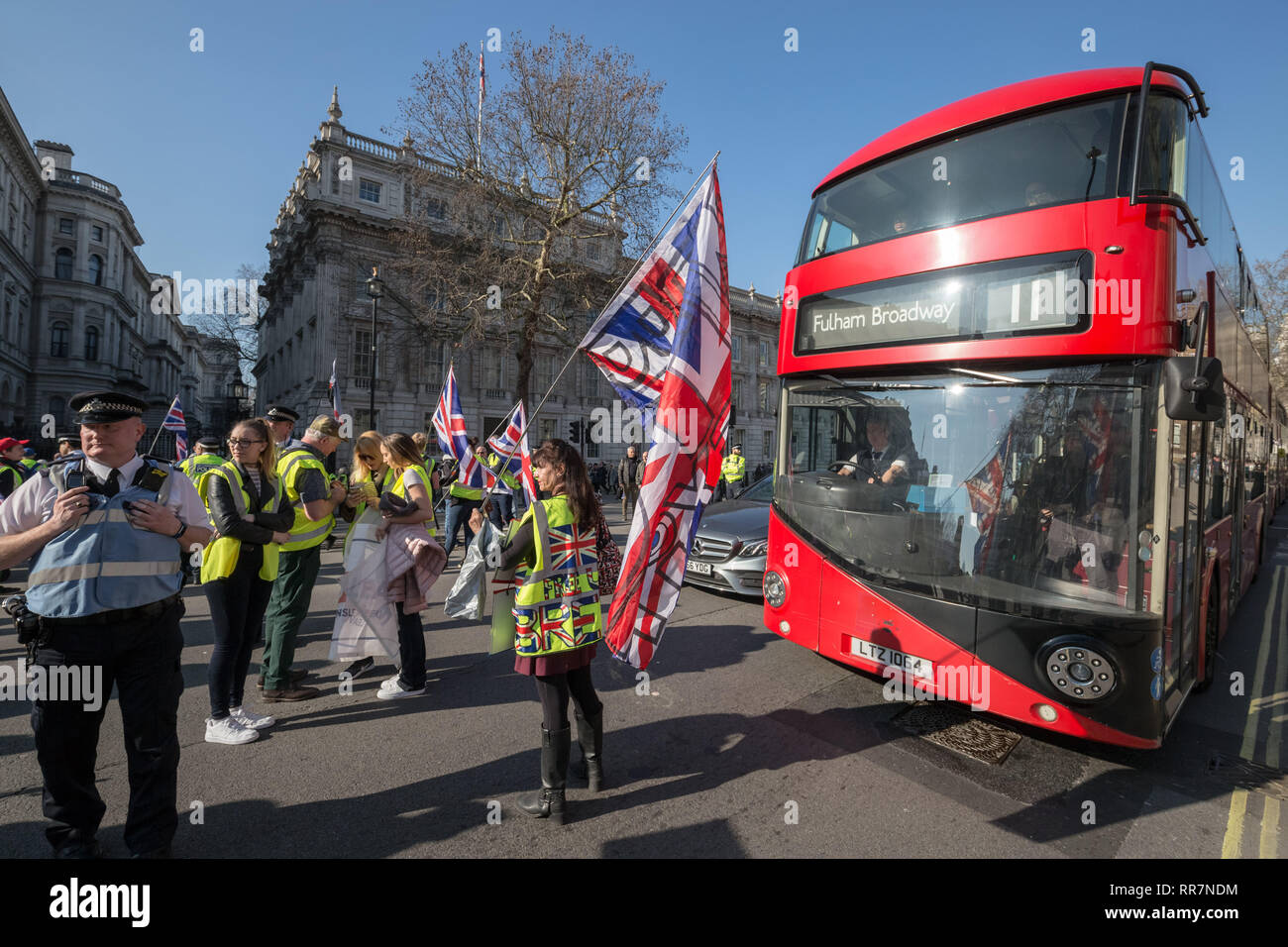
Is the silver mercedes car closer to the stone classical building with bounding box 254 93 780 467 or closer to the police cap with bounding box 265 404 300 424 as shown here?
the police cap with bounding box 265 404 300 424

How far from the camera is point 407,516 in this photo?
14.3 feet

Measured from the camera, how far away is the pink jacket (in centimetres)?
438

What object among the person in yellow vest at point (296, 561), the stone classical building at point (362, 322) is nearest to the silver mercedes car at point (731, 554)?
the person in yellow vest at point (296, 561)

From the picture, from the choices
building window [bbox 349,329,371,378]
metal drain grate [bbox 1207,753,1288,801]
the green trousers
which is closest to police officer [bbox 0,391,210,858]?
the green trousers

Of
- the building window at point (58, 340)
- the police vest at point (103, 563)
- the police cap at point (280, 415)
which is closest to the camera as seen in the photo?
the police vest at point (103, 563)

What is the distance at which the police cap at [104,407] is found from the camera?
8.02 feet

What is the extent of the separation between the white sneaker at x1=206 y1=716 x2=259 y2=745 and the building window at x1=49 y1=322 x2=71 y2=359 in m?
61.1

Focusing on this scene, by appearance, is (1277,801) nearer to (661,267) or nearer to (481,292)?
(661,267)

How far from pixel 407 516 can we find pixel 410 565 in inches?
13.4

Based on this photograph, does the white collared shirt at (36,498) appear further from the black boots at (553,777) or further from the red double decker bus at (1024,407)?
the red double decker bus at (1024,407)

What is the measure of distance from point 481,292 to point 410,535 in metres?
17.2

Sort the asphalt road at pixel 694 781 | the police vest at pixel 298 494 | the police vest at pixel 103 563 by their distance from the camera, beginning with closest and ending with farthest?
the police vest at pixel 103 563 < the asphalt road at pixel 694 781 < the police vest at pixel 298 494

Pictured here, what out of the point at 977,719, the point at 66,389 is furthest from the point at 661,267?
the point at 66,389
